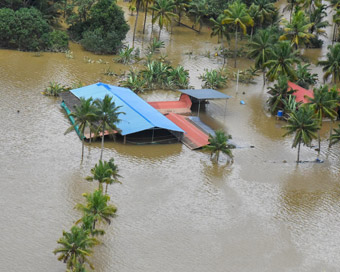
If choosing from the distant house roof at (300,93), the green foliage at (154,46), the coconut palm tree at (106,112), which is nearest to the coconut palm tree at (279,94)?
the distant house roof at (300,93)

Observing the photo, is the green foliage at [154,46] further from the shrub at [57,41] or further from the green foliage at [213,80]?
the shrub at [57,41]

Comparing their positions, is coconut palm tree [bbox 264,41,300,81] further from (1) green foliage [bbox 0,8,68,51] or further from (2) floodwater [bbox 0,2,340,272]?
(1) green foliage [bbox 0,8,68,51]

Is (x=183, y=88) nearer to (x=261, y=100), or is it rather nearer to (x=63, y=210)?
(x=261, y=100)

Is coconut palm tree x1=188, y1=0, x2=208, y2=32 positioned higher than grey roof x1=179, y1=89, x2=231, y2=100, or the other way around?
coconut palm tree x1=188, y1=0, x2=208, y2=32

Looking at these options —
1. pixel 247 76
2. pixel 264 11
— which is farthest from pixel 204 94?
pixel 264 11

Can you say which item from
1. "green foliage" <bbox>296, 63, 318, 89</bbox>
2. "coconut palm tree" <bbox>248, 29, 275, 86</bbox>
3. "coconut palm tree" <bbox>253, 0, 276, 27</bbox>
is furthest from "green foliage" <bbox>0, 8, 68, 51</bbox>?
"green foliage" <bbox>296, 63, 318, 89</bbox>
